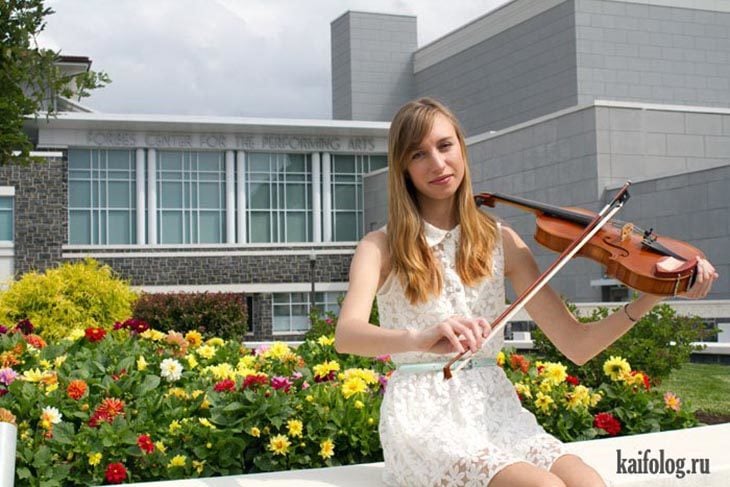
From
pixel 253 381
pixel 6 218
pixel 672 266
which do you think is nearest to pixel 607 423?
pixel 253 381

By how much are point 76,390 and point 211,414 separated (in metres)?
0.69

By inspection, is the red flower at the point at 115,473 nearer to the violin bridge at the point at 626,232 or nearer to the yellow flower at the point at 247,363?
the yellow flower at the point at 247,363

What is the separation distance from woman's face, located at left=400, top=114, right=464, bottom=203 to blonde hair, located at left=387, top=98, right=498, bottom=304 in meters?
0.02

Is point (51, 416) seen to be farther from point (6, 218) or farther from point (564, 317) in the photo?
point (6, 218)

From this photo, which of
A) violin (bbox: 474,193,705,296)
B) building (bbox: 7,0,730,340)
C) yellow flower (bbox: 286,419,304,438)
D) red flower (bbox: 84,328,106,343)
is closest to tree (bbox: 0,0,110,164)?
red flower (bbox: 84,328,106,343)

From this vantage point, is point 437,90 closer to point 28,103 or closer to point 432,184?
point 28,103

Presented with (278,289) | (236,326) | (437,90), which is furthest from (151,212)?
(437,90)

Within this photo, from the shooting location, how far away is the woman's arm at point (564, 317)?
9.09 feet

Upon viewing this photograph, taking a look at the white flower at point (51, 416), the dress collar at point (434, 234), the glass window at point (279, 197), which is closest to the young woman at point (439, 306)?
the dress collar at point (434, 234)

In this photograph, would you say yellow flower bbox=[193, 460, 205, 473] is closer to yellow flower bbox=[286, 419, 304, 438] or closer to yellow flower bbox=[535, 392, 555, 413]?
yellow flower bbox=[286, 419, 304, 438]

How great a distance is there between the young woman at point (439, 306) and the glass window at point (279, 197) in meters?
32.3

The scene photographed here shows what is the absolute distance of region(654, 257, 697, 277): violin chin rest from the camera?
242 cm

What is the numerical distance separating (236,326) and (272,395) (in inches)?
706

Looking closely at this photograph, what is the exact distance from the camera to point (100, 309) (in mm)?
15055
